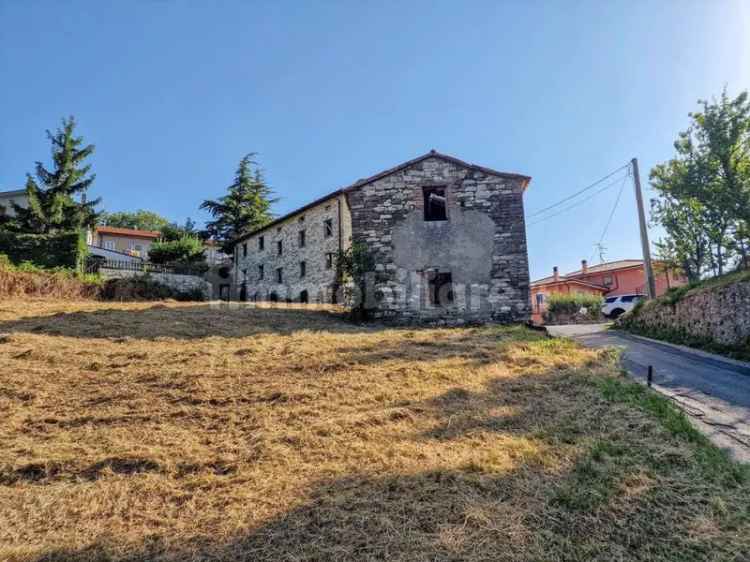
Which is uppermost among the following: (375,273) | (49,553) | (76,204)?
(76,204)

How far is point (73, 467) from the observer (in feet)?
11.4

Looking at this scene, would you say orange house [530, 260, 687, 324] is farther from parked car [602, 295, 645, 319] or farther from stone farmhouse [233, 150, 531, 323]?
stone farmhouse [233, 150, 531, 323]

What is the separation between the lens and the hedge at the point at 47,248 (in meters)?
16.6

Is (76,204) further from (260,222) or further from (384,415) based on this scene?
(384,415)

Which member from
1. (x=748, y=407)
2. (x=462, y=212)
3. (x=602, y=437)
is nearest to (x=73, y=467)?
(x=602, y=437)

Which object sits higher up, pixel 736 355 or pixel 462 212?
pixel 462 212

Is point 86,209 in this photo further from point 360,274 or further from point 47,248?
point 360,274

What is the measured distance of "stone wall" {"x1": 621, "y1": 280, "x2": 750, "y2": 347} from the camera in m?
8.12

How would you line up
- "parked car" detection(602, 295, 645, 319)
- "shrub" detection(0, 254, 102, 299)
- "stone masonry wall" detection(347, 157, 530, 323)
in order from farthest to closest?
"parked car" detection(602, 295, 645, 319)
"shrub" detection(0, 254, 102, 299)
"stone masonry wall" detection(347, 157, 530, 323)

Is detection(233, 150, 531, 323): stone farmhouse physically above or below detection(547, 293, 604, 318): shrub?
above

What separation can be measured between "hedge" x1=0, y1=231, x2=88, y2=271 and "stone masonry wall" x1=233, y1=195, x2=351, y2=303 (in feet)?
36.7

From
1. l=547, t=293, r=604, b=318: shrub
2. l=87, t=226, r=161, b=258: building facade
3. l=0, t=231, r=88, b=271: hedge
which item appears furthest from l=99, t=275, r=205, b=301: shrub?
l=87, t=226, r=161, b=258: building facade

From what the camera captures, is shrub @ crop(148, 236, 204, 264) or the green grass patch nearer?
the green grass patch

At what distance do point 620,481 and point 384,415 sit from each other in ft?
7.47
